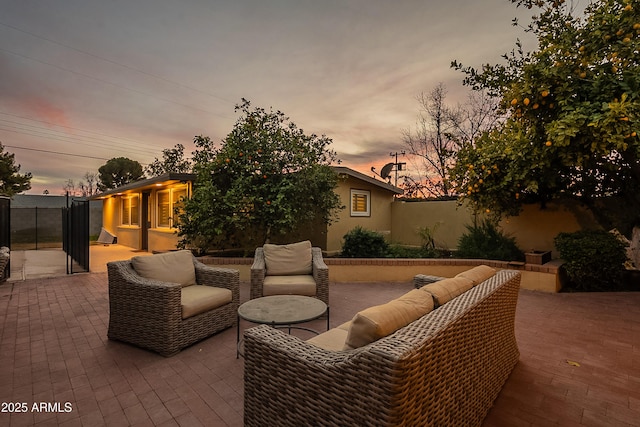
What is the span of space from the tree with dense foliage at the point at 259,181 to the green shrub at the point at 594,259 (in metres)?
4.75

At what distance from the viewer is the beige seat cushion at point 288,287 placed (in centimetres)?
407

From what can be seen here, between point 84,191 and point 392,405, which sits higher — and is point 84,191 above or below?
above

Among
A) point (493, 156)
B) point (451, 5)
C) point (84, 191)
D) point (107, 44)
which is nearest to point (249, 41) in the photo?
point (107, 44)

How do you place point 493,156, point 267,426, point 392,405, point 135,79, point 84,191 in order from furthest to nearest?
point 84,191 → point 135,79 → point 493,156 → point 267,426 → point 392,405

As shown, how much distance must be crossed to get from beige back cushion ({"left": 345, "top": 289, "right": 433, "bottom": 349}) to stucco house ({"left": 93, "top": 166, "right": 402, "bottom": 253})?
6265 mm

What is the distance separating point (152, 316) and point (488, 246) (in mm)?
6637

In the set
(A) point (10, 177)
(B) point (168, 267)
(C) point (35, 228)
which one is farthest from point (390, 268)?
(A) point (10, 177)

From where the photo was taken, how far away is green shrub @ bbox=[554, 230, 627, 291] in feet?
17.1

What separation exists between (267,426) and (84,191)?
35.0 metres

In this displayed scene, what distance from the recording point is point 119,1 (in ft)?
20.5

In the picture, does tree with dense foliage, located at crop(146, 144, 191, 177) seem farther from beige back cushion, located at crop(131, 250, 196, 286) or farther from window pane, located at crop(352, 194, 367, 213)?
beige back cushion, located at crop(131, 250, 196, 286)

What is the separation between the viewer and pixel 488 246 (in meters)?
6.69

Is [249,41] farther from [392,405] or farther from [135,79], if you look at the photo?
[392,405]

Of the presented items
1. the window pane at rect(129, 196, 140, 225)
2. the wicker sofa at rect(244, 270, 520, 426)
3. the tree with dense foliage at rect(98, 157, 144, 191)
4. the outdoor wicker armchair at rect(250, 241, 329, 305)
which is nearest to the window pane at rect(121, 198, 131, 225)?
the window pane at rect(129, 196, 140, 225)
